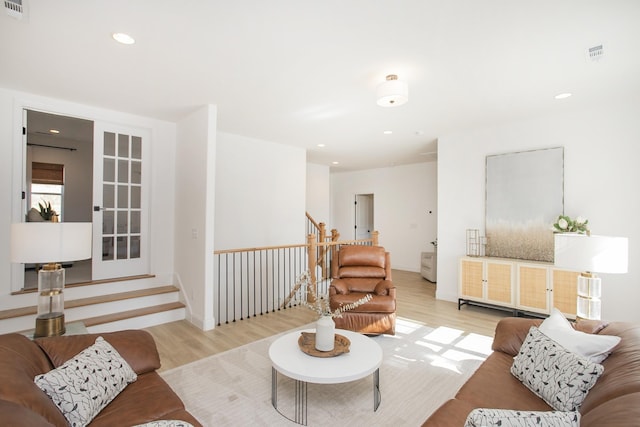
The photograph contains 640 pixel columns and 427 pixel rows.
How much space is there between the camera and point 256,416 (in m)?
2.17

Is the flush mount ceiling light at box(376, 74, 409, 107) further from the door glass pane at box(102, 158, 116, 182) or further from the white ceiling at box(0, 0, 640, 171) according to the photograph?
the door glass pane at box(102, 158, 116, 182)

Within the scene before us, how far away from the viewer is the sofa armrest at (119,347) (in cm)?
170

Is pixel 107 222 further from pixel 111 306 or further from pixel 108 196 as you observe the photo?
pixel 111 306

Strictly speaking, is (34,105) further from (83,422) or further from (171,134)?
(83,422)

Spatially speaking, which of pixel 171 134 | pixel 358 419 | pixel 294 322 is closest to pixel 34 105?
pixel 171 134

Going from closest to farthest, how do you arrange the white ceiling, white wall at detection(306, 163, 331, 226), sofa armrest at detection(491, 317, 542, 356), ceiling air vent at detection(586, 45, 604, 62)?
the white ceiling
sofa armrest at detection(491, 317, 542, 356)
ceiling air vent at detection(586, 45, 604, 62)
white wall at detection(306, 163, 331, 226)


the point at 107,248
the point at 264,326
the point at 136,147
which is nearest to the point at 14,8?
the point at 136,147

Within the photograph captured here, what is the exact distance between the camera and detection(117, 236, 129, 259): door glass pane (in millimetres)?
4359

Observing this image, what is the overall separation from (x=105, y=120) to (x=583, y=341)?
5421 millimetres

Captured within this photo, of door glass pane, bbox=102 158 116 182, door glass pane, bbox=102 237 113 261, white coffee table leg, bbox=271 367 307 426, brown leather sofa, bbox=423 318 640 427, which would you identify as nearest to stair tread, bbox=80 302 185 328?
door glass pane, bbox=102 237 113 261

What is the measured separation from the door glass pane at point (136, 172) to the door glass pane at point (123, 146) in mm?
150

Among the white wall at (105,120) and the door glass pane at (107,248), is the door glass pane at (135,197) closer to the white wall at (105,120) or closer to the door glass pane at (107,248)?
the white wall at (105,120)

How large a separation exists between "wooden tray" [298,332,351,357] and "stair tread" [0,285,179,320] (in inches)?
107

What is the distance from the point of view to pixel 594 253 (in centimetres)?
218
